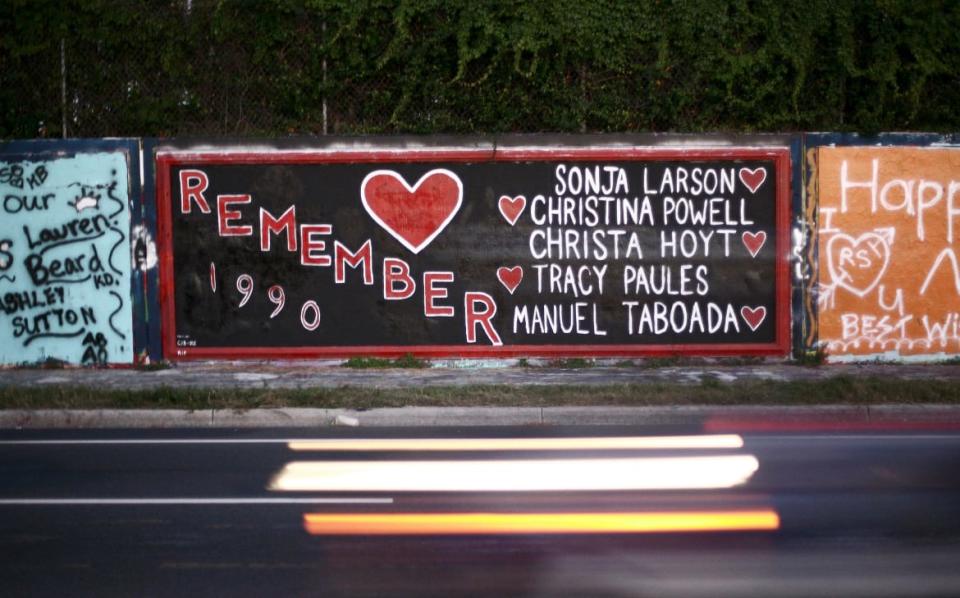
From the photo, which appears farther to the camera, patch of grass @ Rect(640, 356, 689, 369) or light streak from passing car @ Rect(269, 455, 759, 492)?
patch of grass @ Rect(640, 356, 689, 369)

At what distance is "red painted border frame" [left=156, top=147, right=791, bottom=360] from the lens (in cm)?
1320

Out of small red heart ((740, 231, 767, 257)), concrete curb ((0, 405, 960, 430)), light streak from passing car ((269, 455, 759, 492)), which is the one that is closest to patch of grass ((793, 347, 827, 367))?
small red heart ((740, 231, 767, 257))

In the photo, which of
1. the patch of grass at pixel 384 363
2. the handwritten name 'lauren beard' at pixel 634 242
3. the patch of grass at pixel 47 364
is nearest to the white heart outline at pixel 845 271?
the handwritten name 'lauren beard' at pixel 634 242

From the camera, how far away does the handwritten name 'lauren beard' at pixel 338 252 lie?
43.9 ft

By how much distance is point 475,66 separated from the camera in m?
13.6

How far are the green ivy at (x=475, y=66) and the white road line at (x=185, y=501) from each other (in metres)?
7.54

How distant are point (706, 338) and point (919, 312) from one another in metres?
2.88

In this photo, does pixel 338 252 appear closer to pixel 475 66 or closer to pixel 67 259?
pixel 475 66

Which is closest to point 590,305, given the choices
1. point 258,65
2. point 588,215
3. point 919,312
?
point 588,215

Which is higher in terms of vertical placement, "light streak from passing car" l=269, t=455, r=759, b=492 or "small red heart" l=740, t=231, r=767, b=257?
"small red heart" l=740, t=231, r=767, b=257

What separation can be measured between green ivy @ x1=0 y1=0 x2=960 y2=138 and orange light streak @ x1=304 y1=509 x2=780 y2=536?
795 centimetres

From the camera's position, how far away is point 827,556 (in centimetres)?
558

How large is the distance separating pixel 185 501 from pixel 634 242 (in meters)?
7.90
